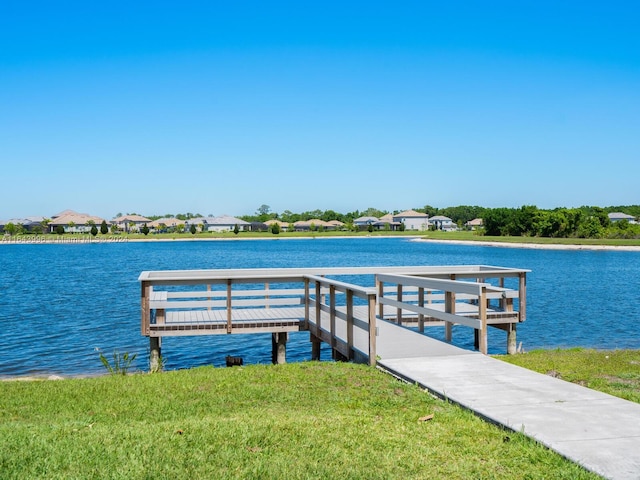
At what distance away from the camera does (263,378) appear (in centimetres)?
910

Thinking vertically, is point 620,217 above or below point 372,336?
above

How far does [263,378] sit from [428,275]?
647 centimetres

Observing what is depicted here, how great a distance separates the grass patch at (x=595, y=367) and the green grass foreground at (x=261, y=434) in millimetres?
2765

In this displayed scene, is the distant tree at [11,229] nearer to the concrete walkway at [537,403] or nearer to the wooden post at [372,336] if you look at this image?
the concrete walkway at [537,403]

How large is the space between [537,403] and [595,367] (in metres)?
3.57

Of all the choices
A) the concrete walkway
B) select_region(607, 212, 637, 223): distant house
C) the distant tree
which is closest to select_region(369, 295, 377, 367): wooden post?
the concrete walkway

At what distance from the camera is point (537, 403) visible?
23.9ft

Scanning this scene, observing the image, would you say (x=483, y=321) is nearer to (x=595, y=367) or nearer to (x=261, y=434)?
(x=595, y=367)

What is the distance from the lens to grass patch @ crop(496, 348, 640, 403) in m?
8.67

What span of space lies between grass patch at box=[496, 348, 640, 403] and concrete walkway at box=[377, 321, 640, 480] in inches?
29.1

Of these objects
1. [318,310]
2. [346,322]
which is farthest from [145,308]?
[346,322]

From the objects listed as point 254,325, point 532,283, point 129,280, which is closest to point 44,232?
point 129,280

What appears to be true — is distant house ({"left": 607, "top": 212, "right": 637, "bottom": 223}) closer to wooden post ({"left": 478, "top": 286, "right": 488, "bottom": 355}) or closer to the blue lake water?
the blue lake water

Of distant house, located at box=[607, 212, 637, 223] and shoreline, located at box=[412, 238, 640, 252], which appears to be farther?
distant house, located at box=[607, 212, 637, 223]
